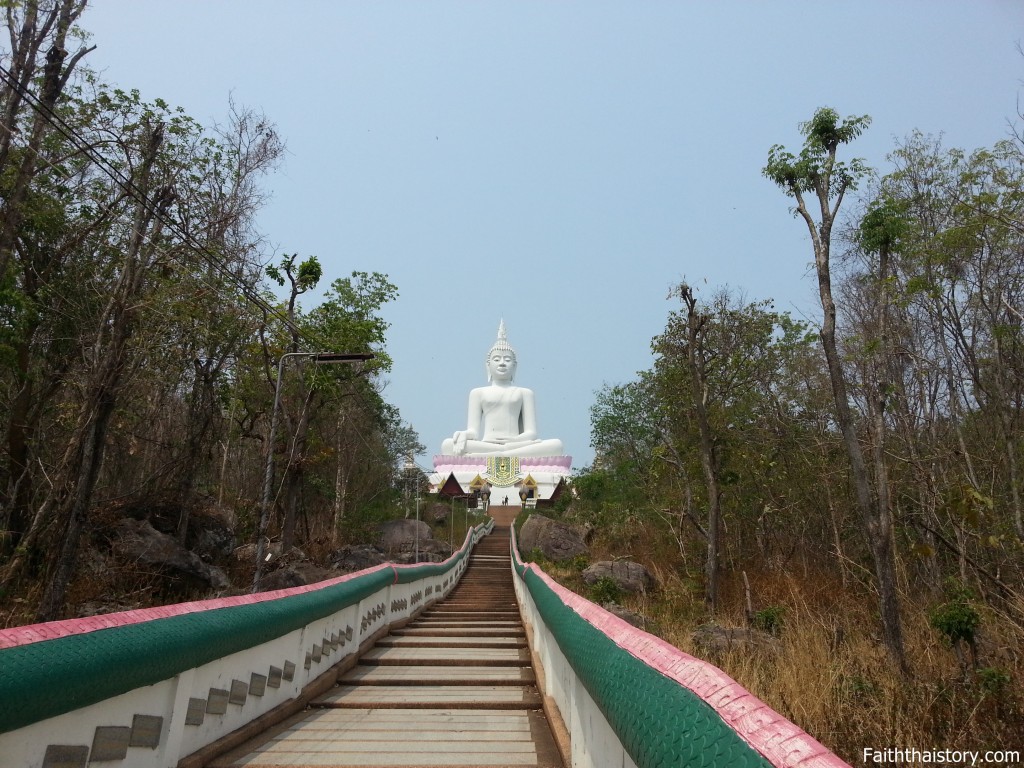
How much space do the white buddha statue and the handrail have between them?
34886 mm

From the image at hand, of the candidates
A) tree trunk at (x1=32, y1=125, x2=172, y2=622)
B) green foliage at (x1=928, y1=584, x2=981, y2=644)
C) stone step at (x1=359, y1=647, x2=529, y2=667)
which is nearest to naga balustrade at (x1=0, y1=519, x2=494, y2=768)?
stone step at (x1=359, y1=647, x2=529, y2=667)

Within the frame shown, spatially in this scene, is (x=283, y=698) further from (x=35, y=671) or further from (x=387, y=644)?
(x=387, y=644)

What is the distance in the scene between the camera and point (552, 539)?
75.2 ft

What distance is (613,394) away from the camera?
95.9 feet

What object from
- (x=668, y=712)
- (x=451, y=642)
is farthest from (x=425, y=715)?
(x=451, y=642)

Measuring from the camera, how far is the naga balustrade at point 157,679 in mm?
2240

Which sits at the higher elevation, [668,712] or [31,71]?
[31,71]

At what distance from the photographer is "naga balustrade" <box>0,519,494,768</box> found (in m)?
2.24

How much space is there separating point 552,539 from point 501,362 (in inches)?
714

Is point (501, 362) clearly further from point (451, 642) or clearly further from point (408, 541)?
point (451, 642)

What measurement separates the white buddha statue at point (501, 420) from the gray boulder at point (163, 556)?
84.7ft

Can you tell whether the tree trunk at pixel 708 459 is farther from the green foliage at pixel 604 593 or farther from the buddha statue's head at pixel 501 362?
the buddha statue's head at pixel 501 362

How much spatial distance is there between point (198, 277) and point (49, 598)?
558 cm

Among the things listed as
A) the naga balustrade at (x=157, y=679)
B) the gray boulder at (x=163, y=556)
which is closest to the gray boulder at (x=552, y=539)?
the gray boulder at (x=163, y=556)
